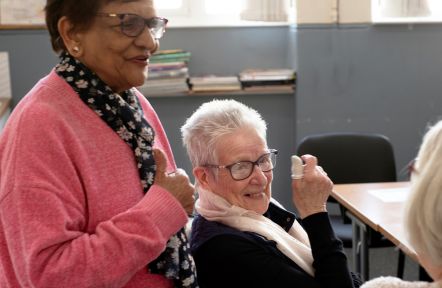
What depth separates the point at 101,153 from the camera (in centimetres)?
125

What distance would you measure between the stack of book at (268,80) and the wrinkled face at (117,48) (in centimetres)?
278

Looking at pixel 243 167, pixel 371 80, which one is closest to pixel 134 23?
pixel 243 167

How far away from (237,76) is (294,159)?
8.65ft

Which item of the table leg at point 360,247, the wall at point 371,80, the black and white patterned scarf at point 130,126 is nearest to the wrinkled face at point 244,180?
the black and white patterned scarf at point 130,126

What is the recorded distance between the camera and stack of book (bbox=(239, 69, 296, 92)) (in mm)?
4105

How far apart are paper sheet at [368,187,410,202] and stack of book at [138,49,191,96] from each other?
1727 mm

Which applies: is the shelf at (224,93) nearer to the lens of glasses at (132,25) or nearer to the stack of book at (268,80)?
the stack of book at (268,80)

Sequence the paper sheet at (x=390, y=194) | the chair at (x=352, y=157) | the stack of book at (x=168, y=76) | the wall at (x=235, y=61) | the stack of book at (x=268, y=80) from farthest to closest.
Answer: the wall at (x=235, y=61) < the stack of book at (x=268, y=80) < the stack of book at (x=168, y=76) < the chair at (x=352, y=157) < the paper sheet at (x=390, y=194)

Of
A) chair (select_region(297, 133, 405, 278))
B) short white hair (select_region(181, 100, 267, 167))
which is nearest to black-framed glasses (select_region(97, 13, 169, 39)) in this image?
short white hair (select_region(181, 100, 267, 167))

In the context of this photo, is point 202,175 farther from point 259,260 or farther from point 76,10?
point 76,10

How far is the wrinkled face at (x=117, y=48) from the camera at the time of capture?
127 cm

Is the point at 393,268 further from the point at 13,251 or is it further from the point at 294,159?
the point at 13,251

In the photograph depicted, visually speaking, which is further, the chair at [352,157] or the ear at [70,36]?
the chair at [352,157]

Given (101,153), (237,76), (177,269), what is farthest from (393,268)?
(101,153)
